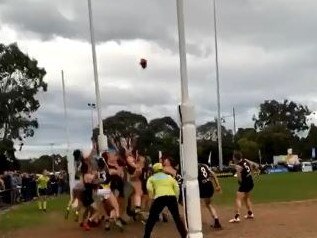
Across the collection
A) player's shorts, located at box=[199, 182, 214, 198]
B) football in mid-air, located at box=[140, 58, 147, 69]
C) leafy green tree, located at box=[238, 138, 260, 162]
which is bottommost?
leafy green tree, located at box=[238, 138, 260, 162]

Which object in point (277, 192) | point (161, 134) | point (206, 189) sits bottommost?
point (277, 192)

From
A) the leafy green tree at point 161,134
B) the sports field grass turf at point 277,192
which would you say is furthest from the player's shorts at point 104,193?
the leafy green tree at point 161,134

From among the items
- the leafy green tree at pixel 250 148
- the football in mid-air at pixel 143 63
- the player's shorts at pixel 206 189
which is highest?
the football in mid-air at pixel 143 63

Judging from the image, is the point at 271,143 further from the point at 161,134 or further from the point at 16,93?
the point at 16,93

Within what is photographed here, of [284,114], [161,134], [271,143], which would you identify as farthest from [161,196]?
[284,114]

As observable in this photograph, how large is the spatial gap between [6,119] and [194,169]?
179ft

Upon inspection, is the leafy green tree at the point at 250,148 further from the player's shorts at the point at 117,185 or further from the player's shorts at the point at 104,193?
the player's shorts at the point at 104,193

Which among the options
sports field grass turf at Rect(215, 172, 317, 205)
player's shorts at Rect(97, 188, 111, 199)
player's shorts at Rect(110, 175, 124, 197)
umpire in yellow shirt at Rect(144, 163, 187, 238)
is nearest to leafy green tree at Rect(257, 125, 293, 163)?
sports field grass turf at Rect(215, 172, 317, 205)

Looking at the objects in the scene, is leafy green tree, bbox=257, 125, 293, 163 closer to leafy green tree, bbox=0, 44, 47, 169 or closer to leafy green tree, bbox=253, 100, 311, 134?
leafy green tree, bbox=253, 100, 311, 134

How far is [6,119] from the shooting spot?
64.8m

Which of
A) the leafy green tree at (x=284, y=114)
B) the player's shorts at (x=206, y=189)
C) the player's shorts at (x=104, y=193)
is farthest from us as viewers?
the leafy green tree at (x=284, y=114)

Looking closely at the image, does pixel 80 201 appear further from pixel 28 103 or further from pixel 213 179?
pixel 28 103

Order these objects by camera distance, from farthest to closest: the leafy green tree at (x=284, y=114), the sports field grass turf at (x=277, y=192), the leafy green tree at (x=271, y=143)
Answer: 1. the leafy green tree at (x=284, y=114)
2. the leafy green tree at (x=271, y=143)
3. the sports field grass turf at (x=277, y=192)

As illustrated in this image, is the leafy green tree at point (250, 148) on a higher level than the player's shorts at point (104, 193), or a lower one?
lower
